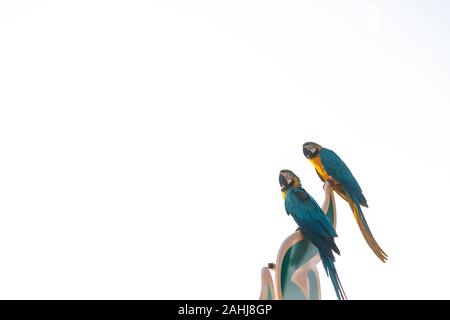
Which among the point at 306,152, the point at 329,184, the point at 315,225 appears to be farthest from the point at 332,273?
the point at 306,152

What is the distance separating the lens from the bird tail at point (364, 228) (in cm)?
669

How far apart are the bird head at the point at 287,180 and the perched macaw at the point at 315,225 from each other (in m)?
0.20

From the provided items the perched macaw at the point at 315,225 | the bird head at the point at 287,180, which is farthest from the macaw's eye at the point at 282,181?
the perched macaw at the point at 315,225

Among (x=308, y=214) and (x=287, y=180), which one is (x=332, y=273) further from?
(x=287, y=180)

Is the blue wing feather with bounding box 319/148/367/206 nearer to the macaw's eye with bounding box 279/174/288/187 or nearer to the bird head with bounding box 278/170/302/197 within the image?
the bird head with bounding box 278/170/302/197

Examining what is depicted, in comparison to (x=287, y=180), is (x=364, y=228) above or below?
below

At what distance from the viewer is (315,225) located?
642 cm

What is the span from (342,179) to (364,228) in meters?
0.76

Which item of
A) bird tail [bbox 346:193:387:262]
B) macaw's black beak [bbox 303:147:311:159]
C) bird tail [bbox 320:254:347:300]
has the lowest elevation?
bird tail [bbox 320:254:347:300]

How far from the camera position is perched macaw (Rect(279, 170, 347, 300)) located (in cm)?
629

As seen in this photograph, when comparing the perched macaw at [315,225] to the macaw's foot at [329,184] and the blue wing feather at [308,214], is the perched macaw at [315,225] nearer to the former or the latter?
the blue wing feather at [308,214]

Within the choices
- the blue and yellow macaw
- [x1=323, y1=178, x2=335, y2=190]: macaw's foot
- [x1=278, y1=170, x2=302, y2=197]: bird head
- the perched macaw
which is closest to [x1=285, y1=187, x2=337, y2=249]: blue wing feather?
the perched macaw

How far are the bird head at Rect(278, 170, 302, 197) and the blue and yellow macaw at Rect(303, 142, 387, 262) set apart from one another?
505 mm
